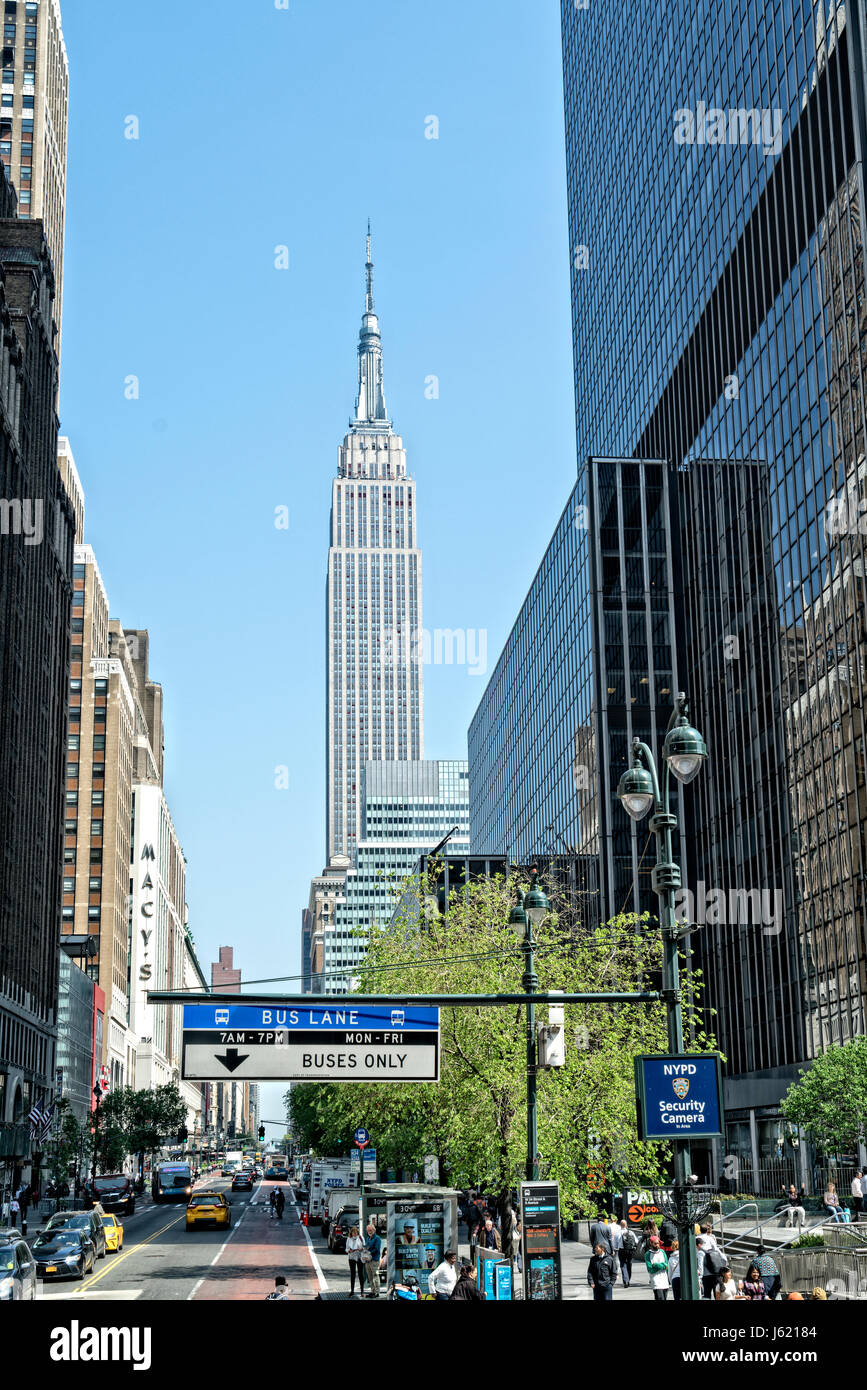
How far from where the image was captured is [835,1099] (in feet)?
168

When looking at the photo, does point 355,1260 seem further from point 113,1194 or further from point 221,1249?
point 113,1194

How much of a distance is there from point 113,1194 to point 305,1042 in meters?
73.0

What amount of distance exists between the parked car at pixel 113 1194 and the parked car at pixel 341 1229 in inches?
1293

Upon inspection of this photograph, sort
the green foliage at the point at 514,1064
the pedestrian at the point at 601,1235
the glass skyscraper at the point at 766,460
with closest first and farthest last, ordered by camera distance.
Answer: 1. the pedestrian at the point at 601,1235
2. the green foliage at the point at 514,1064
3. the glass skyscraper at the point at 766,460

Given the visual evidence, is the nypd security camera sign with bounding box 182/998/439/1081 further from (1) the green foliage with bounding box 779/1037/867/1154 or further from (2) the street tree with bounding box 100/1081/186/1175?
(2) the street tree with bounding box 100/1081/186/1175

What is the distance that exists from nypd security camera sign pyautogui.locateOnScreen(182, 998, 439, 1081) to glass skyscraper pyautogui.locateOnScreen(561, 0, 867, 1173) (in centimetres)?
4741

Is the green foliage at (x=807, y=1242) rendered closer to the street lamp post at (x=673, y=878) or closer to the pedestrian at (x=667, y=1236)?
the pedestrian at (x=667, y=1236)

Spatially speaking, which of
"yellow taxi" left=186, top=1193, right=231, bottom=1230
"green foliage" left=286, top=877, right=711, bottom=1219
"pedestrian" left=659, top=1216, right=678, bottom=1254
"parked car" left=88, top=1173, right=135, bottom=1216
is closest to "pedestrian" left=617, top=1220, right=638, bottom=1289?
"pedestrian" left=659, top=1216, right=678, bottom=1254

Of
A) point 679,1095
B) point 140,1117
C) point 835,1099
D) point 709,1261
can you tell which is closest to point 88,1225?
point 709,1261

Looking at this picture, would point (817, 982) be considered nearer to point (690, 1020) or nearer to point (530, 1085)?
point (690, 1020)

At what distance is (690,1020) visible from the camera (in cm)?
3994

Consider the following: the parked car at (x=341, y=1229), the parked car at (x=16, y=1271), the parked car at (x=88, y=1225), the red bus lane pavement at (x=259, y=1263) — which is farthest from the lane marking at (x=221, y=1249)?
the parked car at (x=16, y=1271)

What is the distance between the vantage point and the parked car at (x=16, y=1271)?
2834 centimetres

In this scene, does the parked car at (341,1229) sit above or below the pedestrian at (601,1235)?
below
